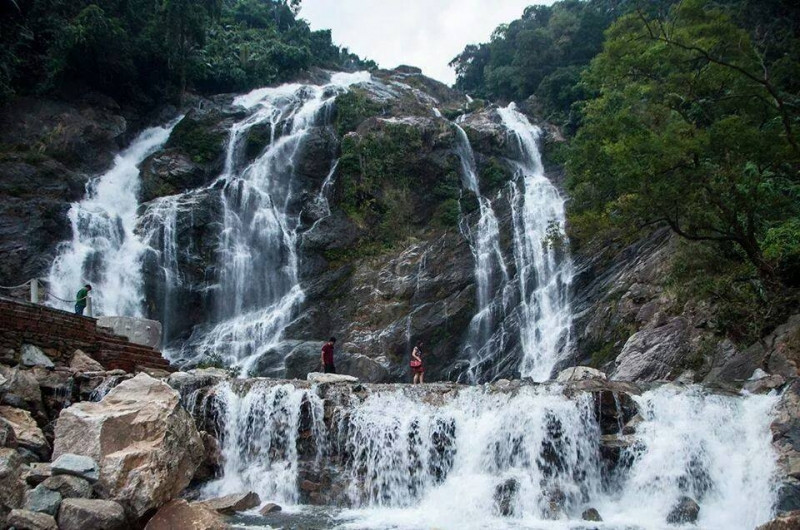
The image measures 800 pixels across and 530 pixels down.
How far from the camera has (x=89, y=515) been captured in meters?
7.03

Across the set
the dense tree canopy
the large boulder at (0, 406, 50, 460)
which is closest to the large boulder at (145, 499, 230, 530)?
the large boulder at (0, 406, 50, 460)

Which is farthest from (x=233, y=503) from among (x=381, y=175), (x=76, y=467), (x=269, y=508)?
(x=381, y=175)

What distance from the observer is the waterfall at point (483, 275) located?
2016 centimetres

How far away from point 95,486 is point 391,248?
1668cm

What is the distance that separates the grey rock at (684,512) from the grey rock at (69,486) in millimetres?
7612

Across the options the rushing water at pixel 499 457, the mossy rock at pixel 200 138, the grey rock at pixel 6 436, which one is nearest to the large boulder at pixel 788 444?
the rushing water at pixel 499 457

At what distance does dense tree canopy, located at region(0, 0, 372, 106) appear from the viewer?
25938mm

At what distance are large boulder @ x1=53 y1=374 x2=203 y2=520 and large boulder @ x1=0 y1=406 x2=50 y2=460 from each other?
4.32 feet

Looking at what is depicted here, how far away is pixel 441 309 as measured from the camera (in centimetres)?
2094

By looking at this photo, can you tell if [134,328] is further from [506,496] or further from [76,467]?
[506,496]

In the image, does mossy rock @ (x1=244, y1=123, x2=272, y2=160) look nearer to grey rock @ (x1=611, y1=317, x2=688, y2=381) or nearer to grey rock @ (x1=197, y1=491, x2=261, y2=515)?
grey rock @ (x1=611, y1=317, x2=688, y2=381)

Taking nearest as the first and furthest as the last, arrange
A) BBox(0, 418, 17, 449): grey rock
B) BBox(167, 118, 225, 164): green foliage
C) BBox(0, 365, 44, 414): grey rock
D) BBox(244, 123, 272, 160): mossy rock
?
1. BBox(0, 418, 17, 449): grey rock
2. BBox(0, 365, 44, 414): grey rock
3. BBox(167, 118, 225, 164): green foliage
4. BBox(244, 123, 272, 160): mossy rock

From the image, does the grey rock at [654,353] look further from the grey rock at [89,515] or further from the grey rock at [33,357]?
the grey rock at [33,357]

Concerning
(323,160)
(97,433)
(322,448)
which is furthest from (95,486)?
(323,160)
